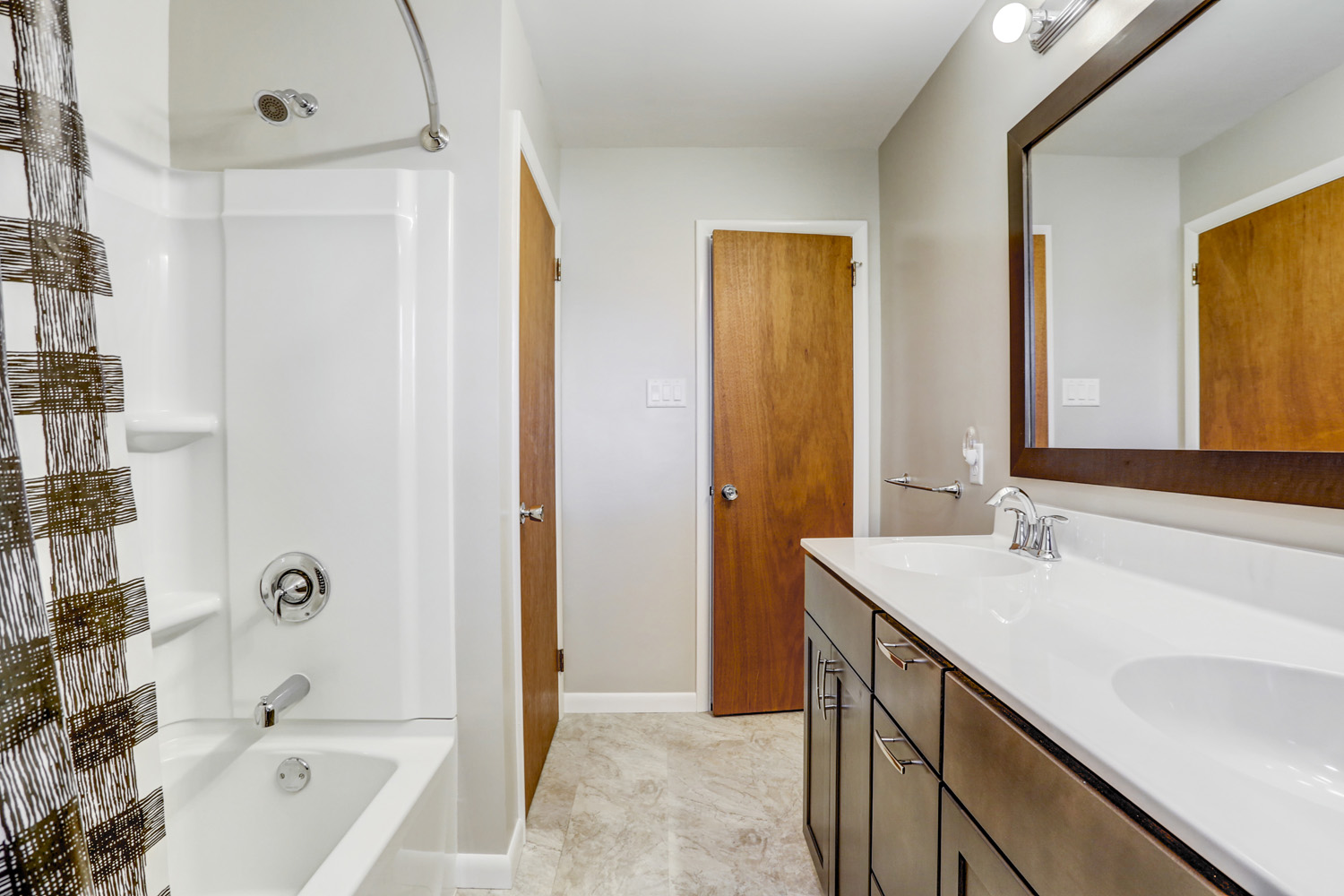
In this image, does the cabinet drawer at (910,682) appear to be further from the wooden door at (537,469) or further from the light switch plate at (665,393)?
the light switch plate at (665,393)

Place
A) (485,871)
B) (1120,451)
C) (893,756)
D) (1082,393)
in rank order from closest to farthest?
(893,756) < (1120,451) < (1082,393) < (485,871)

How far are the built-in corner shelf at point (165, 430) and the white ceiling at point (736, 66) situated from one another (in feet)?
4.58

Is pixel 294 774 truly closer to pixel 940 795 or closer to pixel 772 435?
pixel 940 795

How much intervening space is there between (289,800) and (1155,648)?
5.45 feet

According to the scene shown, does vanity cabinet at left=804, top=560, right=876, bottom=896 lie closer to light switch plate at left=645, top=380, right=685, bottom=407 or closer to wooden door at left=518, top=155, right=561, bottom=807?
wooden door at left=518, top=155, right=561, bottom=807

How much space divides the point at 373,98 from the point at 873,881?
200 centimetres

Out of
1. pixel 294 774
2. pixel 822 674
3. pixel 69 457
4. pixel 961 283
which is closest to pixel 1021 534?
pixel 822 674

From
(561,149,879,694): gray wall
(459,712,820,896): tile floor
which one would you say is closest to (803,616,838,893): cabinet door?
(459,712,820,896): tile floor

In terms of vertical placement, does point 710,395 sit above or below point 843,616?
above

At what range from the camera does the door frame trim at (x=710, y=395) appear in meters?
2.40

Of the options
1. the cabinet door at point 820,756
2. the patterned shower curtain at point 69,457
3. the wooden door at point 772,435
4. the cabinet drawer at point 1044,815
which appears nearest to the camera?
the patterned shower curtain at point 69,457

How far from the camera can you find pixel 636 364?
2406 millimetres

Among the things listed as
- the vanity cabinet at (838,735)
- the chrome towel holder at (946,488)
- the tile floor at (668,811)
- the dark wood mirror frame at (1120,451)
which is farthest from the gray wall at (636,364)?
the dark wood mirror frame at (1120,451)

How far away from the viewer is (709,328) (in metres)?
2.40
